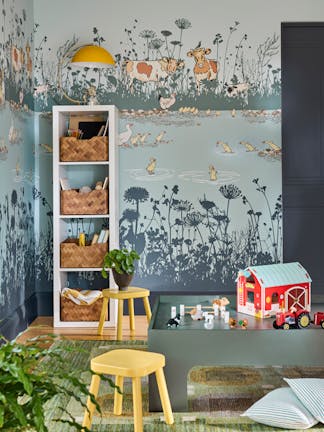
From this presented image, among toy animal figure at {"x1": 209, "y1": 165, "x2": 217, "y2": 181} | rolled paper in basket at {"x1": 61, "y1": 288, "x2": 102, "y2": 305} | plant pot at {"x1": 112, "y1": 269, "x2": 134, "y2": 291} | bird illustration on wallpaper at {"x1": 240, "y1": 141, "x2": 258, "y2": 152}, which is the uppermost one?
bird illustration on wallpaper at {"x1": 240, "y1": 141, "x2": 258, "y2": 152}

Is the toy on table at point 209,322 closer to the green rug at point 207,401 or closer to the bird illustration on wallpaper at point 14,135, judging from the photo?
the green rug at point 207,401

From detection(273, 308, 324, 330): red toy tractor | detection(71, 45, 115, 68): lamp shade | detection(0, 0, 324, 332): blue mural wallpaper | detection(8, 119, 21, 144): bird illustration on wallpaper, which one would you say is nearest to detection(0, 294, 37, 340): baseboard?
detection(0, 0, 324, 332): blue mural wallpaper

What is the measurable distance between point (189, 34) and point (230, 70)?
0.44 meters

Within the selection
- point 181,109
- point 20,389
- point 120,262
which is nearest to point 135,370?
point 20,389

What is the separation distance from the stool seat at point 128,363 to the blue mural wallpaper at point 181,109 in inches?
103

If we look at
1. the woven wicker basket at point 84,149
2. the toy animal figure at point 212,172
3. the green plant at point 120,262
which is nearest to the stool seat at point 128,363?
the green plant at point 120,262

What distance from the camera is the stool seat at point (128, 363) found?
112 inches

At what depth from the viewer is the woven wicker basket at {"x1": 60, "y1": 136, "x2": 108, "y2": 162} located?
5.25 meters

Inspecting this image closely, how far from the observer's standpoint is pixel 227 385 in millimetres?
3672

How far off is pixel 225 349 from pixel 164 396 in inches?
14.9

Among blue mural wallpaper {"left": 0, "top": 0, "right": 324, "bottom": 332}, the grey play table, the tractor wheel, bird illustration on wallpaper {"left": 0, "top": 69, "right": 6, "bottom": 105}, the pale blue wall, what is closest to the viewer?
the grey play table

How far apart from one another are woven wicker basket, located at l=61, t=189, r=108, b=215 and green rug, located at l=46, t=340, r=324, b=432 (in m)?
1.30

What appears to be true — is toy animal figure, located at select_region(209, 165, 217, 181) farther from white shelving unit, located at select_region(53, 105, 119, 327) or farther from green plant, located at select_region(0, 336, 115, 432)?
green plant, located at select_region(0, 336, 115, 432)

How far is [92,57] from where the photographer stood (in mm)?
5129
